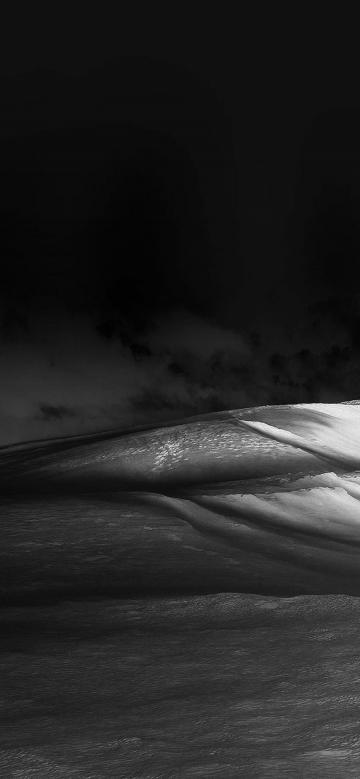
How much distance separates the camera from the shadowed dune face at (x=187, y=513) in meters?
4.12

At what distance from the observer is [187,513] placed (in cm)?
583

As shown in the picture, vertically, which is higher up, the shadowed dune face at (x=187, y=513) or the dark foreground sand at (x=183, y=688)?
the shadowed dune face at (x=187, y=513)

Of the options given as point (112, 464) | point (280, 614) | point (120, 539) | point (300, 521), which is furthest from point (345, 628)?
point (112, 464)

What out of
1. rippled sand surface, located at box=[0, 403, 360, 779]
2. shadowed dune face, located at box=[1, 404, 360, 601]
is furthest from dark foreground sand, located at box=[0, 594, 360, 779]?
shadowed dune face, located at box=[1, 404, 360, 601]

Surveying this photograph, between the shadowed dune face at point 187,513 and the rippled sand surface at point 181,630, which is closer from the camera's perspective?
the rippled sand surface at point 181,630

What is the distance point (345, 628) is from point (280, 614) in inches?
12.2

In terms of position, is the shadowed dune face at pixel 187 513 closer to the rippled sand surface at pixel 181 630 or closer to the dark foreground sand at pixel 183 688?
the rippled sand surface at pixel 181 630

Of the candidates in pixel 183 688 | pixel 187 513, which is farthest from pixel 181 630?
pixel 187 513

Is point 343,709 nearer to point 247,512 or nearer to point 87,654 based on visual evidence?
point 87,654

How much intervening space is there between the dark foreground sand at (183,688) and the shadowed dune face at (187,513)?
1.46 feet

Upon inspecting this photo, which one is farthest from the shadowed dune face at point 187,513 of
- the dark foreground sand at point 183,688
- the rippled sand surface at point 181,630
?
the dark foreground sand at point 183,688

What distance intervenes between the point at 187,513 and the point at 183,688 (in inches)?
127

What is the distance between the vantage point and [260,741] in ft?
7.18

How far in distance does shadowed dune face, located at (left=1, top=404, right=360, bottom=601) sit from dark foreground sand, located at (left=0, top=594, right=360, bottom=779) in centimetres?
45
